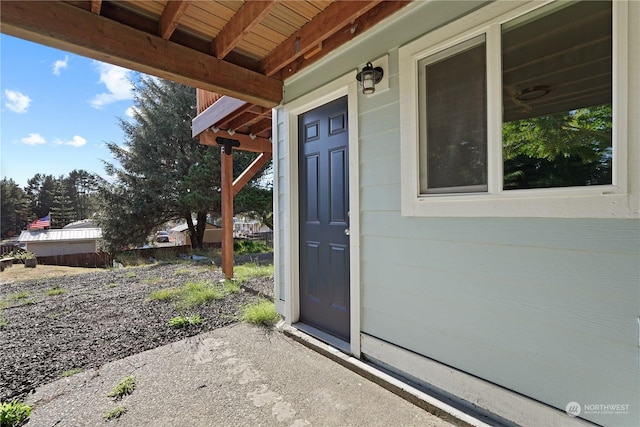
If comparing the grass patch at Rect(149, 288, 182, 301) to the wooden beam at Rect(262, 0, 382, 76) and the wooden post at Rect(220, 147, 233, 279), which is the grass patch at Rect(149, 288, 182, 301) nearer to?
the wooden post at Rect(220, 147, 233, 279)

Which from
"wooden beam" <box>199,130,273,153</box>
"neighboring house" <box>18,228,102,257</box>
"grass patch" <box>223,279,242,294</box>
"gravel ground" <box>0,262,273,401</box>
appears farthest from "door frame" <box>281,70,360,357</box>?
"neighboring house" <box>18,228,102,257</box>

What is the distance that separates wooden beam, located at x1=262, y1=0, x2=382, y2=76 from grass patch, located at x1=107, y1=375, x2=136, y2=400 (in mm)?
2629

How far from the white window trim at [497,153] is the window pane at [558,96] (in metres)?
0.03

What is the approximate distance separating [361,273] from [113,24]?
7.61 feet

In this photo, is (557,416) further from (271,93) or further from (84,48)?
(84,48)

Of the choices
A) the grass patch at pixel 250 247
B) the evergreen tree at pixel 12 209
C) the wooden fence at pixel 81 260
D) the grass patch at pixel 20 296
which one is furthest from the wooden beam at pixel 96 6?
the evergreen tree at pixel 12 209

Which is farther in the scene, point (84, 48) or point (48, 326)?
point (48, 326)

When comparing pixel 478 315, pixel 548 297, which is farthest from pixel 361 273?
pixel 548 297

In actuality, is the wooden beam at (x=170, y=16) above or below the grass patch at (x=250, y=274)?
above

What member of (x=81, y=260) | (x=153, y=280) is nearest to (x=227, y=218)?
(x=153, y=280)

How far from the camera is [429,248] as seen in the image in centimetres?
169

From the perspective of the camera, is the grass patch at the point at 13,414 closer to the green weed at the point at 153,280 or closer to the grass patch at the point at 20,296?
the green weed at the point at 153,280

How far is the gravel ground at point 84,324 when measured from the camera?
2.18 m

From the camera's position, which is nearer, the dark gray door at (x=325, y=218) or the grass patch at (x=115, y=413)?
the grass patch at (x=115, y=413)
